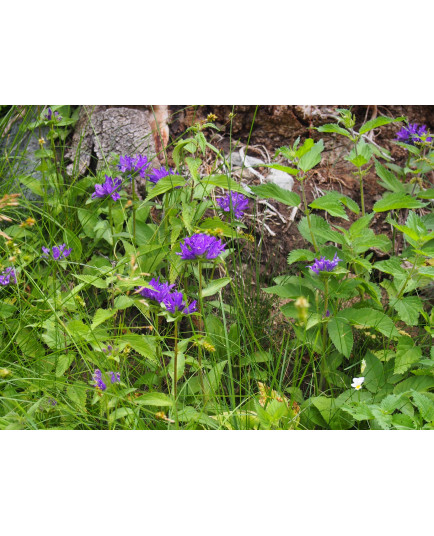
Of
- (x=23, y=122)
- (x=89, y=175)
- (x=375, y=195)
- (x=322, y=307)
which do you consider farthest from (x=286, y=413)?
(x=23, y=122)

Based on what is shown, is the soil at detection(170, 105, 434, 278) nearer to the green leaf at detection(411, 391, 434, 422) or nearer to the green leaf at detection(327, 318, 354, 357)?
the green leaf at detection(327, 318, 354, 357)

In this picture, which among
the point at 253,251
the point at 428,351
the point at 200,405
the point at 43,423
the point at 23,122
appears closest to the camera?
the point at 43,423

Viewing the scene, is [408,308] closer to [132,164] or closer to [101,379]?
[101,379]

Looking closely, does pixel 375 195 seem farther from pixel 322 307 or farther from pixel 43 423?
pixel 43 423

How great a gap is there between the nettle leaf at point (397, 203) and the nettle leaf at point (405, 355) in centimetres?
Answer: 46

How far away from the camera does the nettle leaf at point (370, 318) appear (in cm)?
185

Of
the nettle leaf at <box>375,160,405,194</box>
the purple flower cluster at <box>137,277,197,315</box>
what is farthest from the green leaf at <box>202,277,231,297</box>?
the nettle leaf at <box>375,160,405,194</box>

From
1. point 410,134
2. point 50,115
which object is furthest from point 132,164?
point 410,134

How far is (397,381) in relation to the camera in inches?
74.3

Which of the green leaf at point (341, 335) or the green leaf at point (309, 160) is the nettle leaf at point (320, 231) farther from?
the green leaf at point (341, 335)

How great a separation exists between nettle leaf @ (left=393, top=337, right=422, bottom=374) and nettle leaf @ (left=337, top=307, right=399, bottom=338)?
48 millimetres

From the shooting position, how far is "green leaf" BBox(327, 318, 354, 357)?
1.80 meters

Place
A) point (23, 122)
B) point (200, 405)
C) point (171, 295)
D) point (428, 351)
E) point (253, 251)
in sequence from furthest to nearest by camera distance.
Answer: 1. point (23, 122)
2. point (253, 251)
3. point (428, 351)
4. point (200, 405)
5. point (171, 295)

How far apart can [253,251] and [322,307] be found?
538 mm
